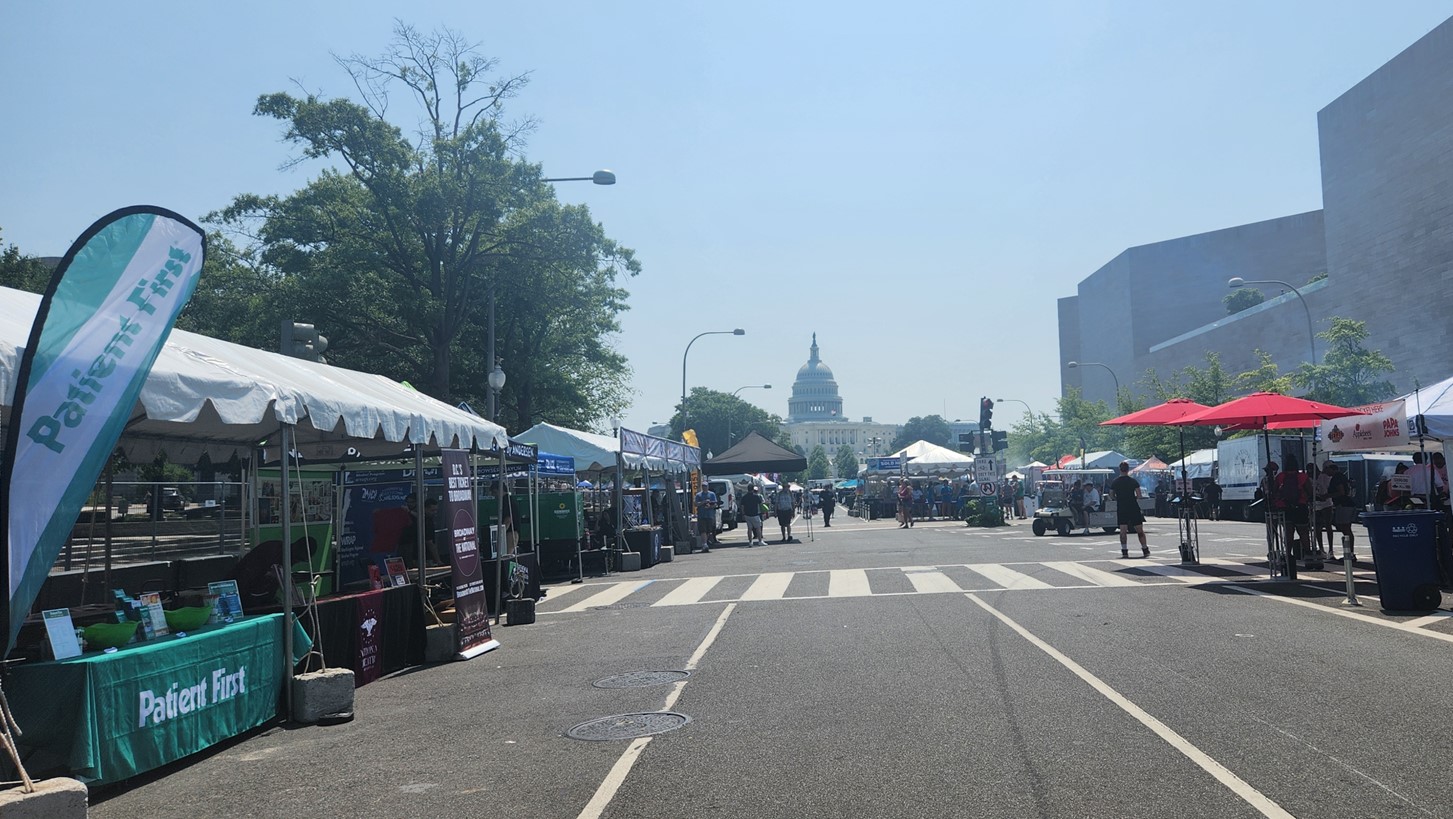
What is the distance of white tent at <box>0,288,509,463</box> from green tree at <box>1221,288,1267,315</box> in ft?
349

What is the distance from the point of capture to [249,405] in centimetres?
813

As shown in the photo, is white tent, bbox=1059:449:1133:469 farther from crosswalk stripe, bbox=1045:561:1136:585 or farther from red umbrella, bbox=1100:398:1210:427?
crosswalk stripe, bbox=1045:561:1136:585

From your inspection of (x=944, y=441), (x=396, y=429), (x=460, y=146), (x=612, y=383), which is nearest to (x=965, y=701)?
(x=396, y=429)

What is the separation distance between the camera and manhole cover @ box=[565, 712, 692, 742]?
7.20m

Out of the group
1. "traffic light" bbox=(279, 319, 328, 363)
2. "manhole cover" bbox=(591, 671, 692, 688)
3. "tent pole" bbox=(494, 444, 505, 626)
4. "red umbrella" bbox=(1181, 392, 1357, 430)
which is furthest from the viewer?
"red umbrella" bbox=(1181, 392, 1357, 430)

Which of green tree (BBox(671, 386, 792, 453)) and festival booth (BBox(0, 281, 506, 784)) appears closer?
festival booth (BBox(0, 281, 506, 784))

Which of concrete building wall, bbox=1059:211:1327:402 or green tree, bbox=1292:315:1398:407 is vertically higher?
concrete building wall, bbox=1059:211:1327:402

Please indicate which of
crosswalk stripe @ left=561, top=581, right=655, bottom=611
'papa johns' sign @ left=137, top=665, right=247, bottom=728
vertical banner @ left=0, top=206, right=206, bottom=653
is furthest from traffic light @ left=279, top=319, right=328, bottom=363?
vertical banner @ left=0, top=206, right=206, bottom=653

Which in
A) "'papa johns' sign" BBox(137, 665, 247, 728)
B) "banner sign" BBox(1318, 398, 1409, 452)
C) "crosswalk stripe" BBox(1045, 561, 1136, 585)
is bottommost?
"crosswalk stripe" BBox(1045, 561, 1136, 585)

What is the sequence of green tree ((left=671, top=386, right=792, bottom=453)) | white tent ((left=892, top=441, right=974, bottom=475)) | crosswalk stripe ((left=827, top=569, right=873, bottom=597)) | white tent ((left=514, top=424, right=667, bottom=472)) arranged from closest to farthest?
crosswalk stripe ((left=827, top=569, right=873, bottom=597)) < white tent ((left=514, top=424, right=667, bottom=472)) < white tent ((left=892, top=441, right=974, bottom=475)) < green tree ((left=671, top=386, right=792, bottom=453))

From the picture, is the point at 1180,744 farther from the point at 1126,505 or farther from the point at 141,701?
the point at 1126,505

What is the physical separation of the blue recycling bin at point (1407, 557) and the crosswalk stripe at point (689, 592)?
8347 mm

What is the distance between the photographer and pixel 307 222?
118ft

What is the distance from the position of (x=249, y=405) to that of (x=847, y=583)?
35.5ft
